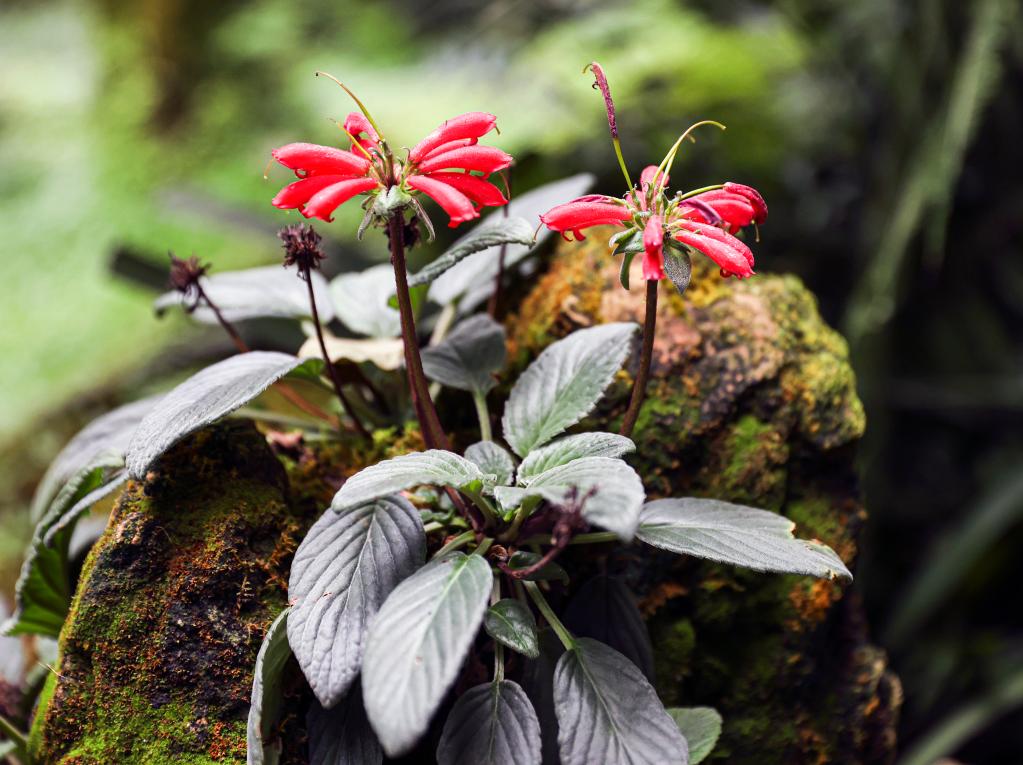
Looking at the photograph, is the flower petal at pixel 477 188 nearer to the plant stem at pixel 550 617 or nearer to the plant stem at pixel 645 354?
the plant stem at pixel 645 354

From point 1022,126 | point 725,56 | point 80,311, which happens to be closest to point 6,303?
point 80,311

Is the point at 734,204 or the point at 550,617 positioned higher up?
the point at 734,204

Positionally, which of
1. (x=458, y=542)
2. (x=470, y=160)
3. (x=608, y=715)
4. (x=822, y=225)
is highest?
(x=470, y=160)

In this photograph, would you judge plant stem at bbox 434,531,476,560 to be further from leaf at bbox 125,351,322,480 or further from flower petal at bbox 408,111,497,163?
flower petal at bbox 408,111,497,163

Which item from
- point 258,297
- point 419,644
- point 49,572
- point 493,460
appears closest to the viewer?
point 419,644

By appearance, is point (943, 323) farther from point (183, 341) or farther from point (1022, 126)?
point (183, 341)

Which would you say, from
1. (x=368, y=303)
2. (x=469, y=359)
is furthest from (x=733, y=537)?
(x=368, y=303)

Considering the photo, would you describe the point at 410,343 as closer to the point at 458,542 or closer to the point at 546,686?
the point at 458,542
